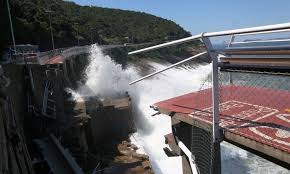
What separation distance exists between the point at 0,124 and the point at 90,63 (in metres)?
30.9

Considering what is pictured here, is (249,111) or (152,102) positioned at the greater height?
(249,111)

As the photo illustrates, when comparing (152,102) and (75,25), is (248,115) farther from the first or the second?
(75,25)

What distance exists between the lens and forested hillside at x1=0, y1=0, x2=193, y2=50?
146 ft

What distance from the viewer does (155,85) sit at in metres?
40.8

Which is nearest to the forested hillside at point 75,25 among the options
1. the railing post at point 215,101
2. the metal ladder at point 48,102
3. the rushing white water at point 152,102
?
Result: the rushing white water at point 152,102

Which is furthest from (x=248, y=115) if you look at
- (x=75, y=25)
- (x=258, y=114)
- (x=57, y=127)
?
(x=75, y=25)

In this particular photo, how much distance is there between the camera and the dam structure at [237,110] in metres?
4.57

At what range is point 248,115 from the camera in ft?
18.4

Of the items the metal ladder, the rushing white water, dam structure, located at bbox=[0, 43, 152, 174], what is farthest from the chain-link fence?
the metal ladder

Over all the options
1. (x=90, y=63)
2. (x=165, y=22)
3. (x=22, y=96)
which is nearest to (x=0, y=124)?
(x=22, y=96)

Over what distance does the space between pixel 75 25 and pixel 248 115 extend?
216 feet

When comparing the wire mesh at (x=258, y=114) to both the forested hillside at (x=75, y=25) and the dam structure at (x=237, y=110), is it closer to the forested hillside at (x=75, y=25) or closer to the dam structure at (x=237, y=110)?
the dam structure at (x=237, y=110)

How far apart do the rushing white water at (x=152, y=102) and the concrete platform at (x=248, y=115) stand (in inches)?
443

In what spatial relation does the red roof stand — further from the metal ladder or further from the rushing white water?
the metal ladder
